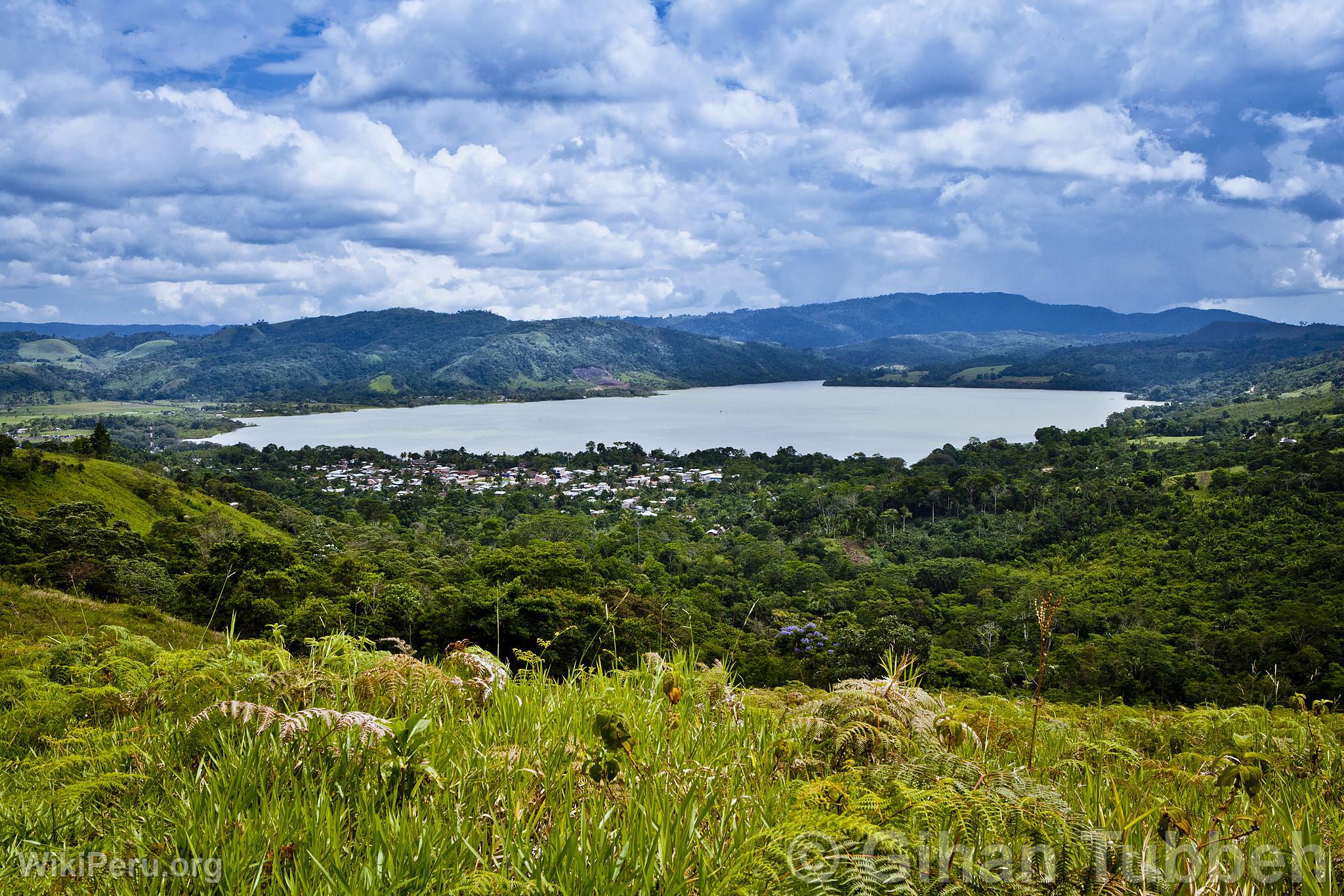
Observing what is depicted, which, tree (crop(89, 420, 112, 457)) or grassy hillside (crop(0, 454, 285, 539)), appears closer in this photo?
grassy hillside (crop(0, 454, 285, 539))

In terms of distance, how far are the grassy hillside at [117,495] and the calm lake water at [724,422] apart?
148ft

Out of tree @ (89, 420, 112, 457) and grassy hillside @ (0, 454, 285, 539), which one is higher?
tree @ (89, 420, 112, 457)

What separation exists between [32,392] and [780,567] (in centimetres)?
16688

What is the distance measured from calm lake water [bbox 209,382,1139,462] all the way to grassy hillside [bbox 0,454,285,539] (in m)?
45.1

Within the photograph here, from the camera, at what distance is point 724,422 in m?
106

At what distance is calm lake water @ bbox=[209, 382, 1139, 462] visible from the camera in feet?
278

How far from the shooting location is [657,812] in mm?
1424

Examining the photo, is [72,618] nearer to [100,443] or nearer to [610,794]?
[610,794]

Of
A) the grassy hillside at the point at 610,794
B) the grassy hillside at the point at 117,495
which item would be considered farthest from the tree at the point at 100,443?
the grassy hillside at the point at 610,794

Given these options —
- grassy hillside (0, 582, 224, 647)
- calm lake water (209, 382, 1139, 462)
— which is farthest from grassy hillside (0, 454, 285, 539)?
calm lake water (209, 382, 1139, 462)

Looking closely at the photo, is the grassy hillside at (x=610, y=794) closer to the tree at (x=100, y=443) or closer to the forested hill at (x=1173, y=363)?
the tree at (x=100, y=443)

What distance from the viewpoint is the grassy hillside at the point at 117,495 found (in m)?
28.1

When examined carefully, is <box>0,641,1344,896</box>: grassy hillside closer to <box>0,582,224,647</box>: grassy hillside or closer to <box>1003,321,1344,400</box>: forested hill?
<box>0,582,224,647</box>: grassy hillside

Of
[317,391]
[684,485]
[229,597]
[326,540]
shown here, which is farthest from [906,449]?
[317,391]
